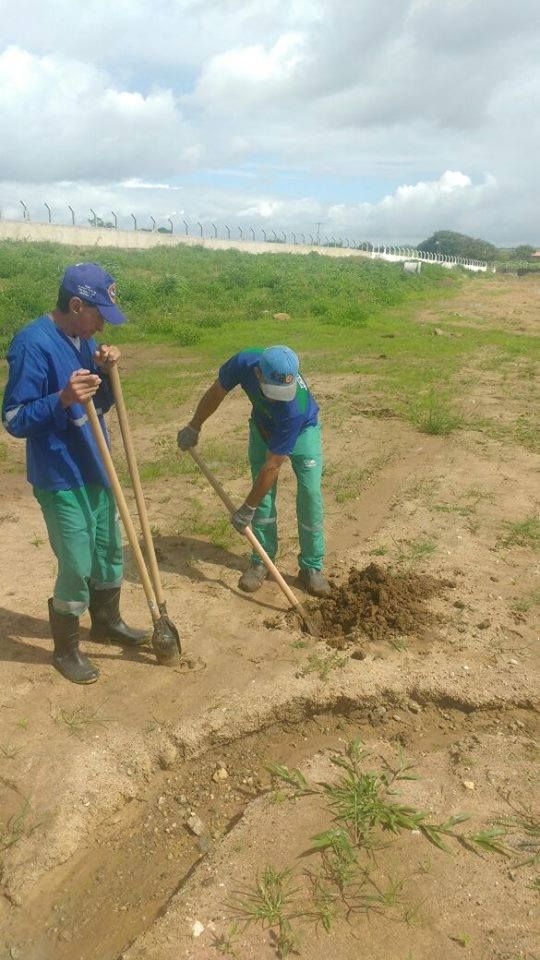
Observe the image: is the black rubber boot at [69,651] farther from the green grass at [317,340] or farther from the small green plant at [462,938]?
the green grass at [317,340]

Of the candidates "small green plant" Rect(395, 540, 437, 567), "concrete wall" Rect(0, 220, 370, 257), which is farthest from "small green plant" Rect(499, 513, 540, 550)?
"concrete wall" Rect(0, 220, 370, 257)

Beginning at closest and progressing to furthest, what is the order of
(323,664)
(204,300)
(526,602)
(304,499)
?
(323,664) < (526,602) < (304,499) < (204,300)

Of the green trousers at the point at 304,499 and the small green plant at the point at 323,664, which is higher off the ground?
the green trousers at the point at 304,499

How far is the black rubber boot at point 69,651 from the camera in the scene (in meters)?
3.47

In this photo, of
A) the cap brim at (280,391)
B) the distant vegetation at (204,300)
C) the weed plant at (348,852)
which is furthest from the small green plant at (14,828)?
the distant vegetation at (204,300)

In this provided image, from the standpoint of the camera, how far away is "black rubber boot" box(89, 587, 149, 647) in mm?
3721

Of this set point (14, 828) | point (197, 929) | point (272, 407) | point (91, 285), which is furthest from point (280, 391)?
point (197, 929)

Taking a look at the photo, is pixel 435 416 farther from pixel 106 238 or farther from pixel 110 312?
pixel 106 238

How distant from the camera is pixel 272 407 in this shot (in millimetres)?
3975

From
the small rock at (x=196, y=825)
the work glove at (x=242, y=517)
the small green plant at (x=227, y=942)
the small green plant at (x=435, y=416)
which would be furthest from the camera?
the small green plant at (x=435, y=416)

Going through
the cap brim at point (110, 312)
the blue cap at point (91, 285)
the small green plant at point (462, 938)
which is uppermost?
the blue cap at point (91, 285)

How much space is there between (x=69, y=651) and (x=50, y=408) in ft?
4.29

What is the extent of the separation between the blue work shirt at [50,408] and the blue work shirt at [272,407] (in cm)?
99

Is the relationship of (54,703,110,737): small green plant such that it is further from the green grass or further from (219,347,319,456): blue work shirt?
the green grass
